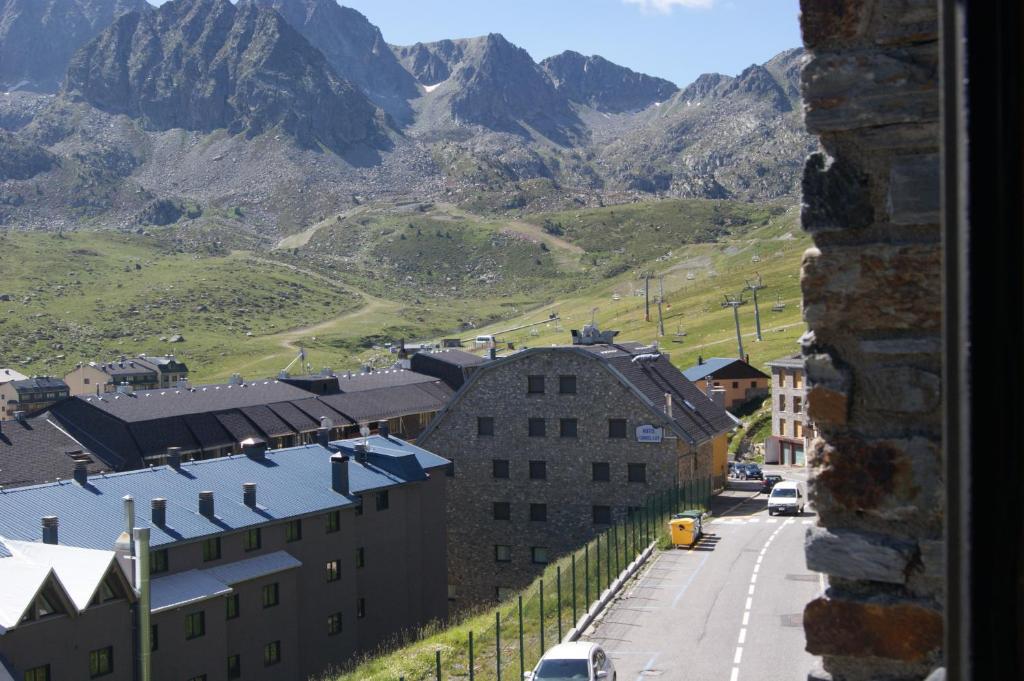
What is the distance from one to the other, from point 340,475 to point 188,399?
2778 cm

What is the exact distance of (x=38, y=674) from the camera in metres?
30.5

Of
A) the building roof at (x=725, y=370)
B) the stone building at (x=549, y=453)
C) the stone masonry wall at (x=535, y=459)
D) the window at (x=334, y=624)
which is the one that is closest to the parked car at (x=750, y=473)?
the stone building at (x=549, y=453)

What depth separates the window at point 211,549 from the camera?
3931 centimetres

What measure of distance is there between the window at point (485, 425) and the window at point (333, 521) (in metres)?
13.5

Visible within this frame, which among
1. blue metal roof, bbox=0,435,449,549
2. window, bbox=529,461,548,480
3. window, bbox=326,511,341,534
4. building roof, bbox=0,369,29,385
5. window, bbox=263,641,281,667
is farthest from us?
building roof, bbox=0,369,29,385

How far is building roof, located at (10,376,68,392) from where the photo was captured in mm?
106062

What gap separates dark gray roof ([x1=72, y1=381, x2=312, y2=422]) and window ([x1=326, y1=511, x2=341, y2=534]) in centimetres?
2235

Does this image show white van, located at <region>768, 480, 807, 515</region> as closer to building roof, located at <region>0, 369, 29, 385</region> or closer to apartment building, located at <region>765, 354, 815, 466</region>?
apartment building, located at <region>765, 354, 815, 466</region>

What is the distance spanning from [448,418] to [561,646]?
3441cm

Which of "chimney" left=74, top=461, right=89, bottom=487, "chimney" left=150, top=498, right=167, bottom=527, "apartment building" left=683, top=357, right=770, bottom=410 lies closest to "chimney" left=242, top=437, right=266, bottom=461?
"chimney" left=74, top=461, right=89, bottom=487

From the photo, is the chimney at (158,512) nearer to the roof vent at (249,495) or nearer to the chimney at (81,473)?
the chimney at (81,473)

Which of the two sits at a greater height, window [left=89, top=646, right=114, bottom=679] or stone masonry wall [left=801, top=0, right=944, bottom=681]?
stone masonry wall [left=801, top=0, right=944, bottom=681]

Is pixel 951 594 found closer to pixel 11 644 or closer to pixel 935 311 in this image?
pixel 935 311

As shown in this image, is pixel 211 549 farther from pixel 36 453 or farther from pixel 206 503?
pixel 36 453
